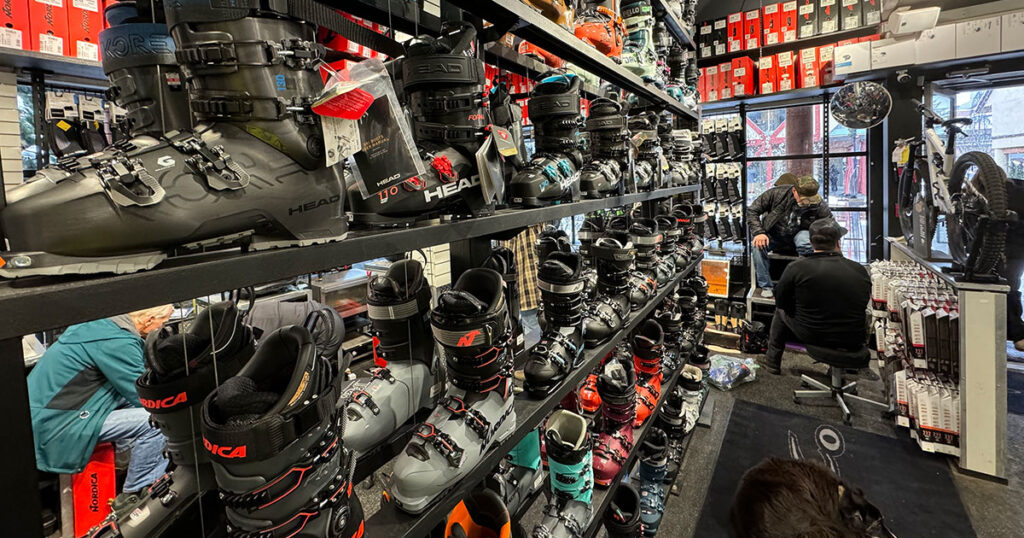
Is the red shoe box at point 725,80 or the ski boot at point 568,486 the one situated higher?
the red shoe box at point 725,80

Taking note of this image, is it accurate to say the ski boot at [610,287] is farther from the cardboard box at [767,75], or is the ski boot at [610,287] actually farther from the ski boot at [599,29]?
the cardboard box at [767,75]

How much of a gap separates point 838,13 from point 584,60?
4.73 meters

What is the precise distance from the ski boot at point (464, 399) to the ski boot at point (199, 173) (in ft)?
1.05

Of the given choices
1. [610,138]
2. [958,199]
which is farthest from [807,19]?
[610,138]

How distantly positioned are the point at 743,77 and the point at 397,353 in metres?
5.26

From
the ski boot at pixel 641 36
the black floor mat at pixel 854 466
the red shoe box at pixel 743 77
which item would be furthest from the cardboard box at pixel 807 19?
the black floor mat at pixel 854 466

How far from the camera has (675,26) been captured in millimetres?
2799

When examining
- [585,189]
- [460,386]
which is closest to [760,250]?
[585,189]

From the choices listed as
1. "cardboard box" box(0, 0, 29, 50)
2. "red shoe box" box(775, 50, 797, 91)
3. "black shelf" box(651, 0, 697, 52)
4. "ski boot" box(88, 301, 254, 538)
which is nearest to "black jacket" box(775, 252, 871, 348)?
"black shelf" box(651, 0, 697, 52)

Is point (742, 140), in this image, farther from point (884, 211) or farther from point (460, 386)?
point (460, 386)

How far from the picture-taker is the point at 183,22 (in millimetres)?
517

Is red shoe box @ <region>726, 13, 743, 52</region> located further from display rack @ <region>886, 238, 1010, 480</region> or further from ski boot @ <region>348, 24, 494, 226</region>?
ski boot @ <region>348, 24, 494, 226</region>

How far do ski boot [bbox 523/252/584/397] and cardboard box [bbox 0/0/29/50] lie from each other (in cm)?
192

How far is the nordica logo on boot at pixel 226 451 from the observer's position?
20.7 inches
